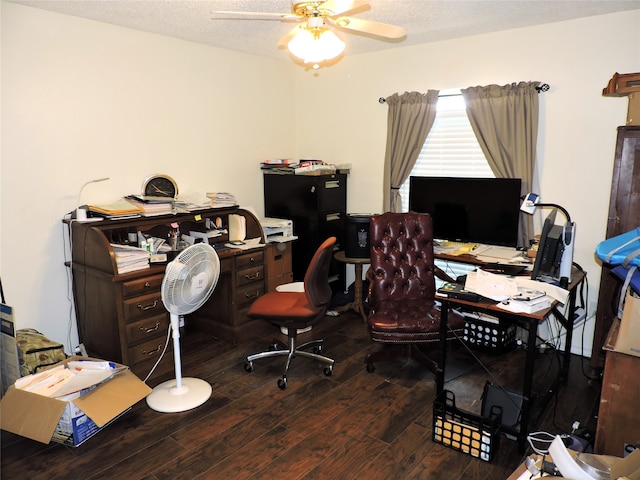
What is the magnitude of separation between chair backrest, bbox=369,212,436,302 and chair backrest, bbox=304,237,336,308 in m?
0.44

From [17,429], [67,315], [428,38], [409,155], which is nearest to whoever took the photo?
[17,429]

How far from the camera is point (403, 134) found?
420cm

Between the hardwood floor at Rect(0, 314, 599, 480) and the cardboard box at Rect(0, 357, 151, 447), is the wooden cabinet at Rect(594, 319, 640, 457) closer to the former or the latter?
the hardwood floor at Rect(0, 314, 599, 480)

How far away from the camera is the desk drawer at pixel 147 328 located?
3033mm

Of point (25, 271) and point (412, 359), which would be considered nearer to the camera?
point (25, 271)

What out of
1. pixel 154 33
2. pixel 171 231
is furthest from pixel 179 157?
pixel 154 33

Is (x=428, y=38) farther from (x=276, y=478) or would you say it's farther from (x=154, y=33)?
(x=276, y=478)

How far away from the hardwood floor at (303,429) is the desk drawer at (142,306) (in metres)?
0.49

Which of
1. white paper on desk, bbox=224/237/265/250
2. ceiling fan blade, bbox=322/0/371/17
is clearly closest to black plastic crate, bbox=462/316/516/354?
white paper on desk, bbox=224/237/265/250

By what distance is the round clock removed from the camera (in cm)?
368

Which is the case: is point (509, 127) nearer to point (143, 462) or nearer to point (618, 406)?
point (618, 406)

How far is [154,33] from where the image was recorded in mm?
3615

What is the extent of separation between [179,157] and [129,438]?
7.42 ft

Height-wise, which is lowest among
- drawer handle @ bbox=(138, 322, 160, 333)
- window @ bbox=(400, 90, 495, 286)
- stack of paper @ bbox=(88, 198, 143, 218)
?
drawer handle @ bbox=(138, 322, 160, 333)
